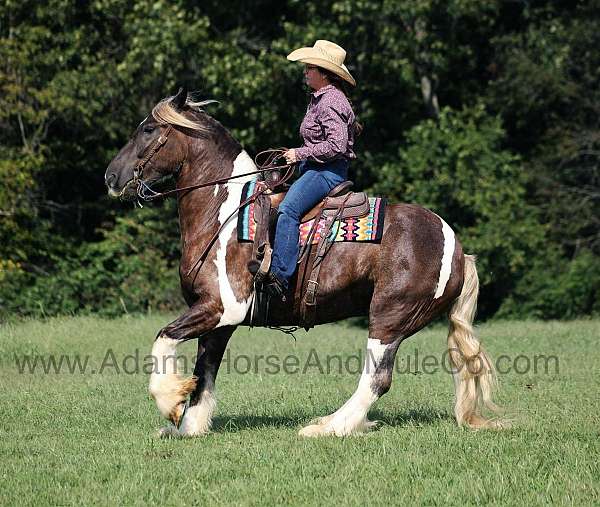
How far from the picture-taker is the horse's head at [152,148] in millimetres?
7707

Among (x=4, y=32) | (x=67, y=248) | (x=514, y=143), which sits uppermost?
(x=4, y=32)

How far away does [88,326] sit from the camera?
562 inches

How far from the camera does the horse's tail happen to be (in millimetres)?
7695

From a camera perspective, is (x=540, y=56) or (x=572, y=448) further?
(x=540, y=56)

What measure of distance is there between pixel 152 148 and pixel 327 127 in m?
1.38

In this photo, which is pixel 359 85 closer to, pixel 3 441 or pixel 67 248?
pixel 67 248

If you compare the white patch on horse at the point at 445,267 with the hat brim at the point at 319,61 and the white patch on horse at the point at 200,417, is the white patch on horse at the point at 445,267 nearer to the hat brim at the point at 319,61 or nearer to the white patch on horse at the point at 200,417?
the hat brim at the point at 319,61

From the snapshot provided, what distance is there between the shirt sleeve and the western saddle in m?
0.37

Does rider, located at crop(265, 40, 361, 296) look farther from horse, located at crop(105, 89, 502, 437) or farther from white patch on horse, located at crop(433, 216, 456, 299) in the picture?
white patch on horse, located at crop(433, 216, 456, 299)

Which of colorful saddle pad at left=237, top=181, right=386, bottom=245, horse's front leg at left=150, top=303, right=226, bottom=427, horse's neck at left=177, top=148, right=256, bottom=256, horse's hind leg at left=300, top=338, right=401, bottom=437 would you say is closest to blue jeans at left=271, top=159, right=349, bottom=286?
colorful saddle pad at left=237, top=181, right=386, bottom=245

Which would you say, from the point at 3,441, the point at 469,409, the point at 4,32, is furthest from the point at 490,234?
the point at 3,441

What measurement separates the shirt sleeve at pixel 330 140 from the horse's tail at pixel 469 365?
1.40 m

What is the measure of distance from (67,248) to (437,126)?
8209mm

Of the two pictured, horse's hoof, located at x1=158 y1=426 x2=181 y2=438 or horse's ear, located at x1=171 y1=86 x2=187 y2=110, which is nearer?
horse's hoof, located at x1=158 y1=426 x2=181 y2=438
